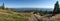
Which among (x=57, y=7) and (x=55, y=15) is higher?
(x=57, y=7)

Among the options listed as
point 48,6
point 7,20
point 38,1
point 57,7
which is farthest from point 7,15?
point 57,7

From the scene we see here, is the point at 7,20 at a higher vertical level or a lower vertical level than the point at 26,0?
lower

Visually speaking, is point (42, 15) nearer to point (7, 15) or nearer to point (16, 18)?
point (16, 18)

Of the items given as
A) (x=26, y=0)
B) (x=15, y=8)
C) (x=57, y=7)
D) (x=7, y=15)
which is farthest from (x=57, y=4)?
(x=7, y=15)

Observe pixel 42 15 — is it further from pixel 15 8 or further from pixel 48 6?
pixel 15 8

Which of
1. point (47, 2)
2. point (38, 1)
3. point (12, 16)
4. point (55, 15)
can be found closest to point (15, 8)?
point (12, 16)

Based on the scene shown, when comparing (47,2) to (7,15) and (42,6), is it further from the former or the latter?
(7,15)

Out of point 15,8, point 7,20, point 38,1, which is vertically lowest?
point 7,20
